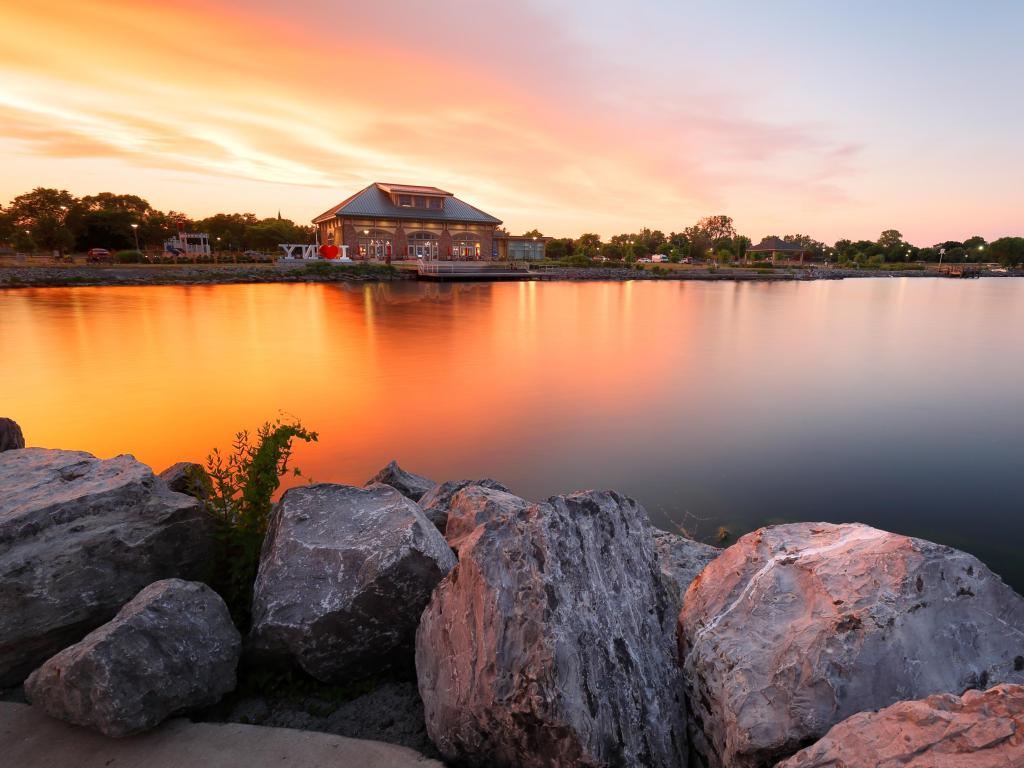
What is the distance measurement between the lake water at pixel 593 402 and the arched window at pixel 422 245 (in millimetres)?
43496

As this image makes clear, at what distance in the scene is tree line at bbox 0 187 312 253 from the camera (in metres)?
75.5

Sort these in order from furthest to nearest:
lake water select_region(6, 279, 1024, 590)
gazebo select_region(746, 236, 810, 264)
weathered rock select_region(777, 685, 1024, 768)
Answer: gazebo select_region(746, 236, 810, 264), lake water select_region(6, 279, 1024, 590), weathered rock select_region(777, 685, 1024, 768)

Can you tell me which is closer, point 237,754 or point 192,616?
point 237,754

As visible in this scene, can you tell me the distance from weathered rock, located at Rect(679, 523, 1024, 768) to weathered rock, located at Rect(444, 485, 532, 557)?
214 centimetres

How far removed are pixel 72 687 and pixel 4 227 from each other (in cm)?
10523

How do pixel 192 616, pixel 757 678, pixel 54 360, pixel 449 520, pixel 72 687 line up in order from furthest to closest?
1. pixel 54 360
2. pixel 449 520
3. pixel 192 616
4. pixel 72 687
5. pixel 757 678

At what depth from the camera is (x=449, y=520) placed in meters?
5.48

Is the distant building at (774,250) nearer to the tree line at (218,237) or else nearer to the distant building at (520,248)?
the tree line at (218,237)

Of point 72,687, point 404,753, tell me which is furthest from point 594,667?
Result: point 72,687

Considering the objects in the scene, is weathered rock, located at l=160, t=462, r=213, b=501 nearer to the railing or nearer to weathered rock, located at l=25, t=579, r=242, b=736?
weathered rock, located at l=25, t=579, r=242, b=736

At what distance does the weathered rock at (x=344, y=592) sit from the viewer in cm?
391

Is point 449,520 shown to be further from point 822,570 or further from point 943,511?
point 943,511

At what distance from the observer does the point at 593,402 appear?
1609 cm

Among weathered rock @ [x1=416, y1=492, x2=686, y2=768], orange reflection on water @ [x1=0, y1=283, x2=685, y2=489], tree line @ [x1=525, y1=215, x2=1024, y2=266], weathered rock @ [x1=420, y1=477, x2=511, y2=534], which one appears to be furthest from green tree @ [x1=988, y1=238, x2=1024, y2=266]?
weathered rock @ [x1=416, y1=492, x2=686, y2=768]
